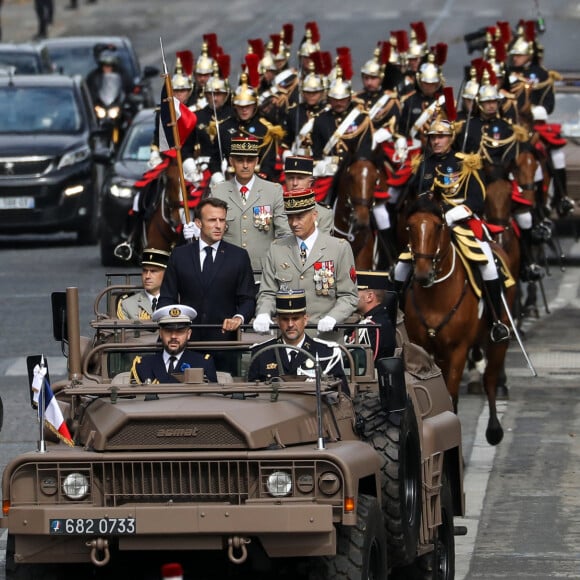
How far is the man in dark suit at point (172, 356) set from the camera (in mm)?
13094

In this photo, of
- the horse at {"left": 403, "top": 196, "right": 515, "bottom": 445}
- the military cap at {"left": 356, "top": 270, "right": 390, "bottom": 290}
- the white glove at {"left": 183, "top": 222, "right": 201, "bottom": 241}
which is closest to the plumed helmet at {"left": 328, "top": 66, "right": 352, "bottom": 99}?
the horse at {"left": 403, "top": 196, "right": 515, "bottom": 445}

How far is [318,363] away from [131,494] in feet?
3.84

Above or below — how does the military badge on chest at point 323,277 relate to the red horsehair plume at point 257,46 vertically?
above

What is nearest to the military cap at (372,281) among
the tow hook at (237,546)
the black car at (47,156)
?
the tow hook at (237,546)

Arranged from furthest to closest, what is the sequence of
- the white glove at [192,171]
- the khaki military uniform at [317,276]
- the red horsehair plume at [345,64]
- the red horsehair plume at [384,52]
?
the red horsehair plume at [384,52], the red horsehair plume at [345,64], the white glove at [192,171], the khaki military uniform at [317,276]

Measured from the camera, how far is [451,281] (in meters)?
19.9

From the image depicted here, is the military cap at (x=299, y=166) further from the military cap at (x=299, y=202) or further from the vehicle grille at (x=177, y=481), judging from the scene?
the vehicle grille at (x=177, y=481)

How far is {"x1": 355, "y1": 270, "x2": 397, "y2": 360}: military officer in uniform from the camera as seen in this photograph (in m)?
14.3

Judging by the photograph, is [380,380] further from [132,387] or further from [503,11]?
[503,11]

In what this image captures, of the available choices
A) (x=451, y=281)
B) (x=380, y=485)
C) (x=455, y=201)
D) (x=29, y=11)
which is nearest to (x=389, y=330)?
(x=380, y=485)

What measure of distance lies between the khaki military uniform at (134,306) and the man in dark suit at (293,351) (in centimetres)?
340

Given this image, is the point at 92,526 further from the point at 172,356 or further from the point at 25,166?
the point at 25,166

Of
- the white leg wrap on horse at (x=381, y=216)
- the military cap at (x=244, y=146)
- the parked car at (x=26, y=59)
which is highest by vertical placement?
the military cap at (x=244, y=146)

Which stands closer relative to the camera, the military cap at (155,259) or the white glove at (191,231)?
the military cap at (155,259)
